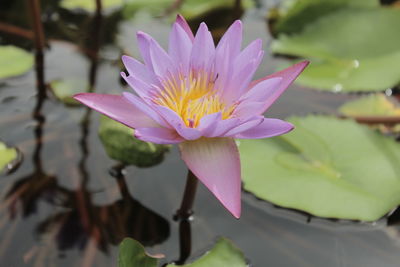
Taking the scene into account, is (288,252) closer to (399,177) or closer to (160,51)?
(399,177)

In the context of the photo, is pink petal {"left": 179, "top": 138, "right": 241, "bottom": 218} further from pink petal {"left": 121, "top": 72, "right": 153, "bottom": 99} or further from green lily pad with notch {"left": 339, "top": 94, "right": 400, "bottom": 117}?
green lily pad with notch {"left": 339, "top": 94, "right": 400, "bottom": 117}

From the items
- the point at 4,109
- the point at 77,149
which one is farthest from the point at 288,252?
the point at 4,109

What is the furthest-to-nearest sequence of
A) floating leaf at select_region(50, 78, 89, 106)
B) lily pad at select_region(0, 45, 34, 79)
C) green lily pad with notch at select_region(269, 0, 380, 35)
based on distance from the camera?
1. green lily pad with notch at select_region(269, 0, 380, 35)
2. lily pad at select_region(0, 45, 34, 79)
3. floating leaf at select_region(50, 78, 89, 106)

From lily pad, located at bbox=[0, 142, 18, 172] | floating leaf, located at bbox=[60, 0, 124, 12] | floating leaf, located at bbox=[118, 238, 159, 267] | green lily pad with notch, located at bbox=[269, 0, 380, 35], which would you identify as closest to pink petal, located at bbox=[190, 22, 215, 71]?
floating leaf, located at bbox=[118, 238, 159, 267]

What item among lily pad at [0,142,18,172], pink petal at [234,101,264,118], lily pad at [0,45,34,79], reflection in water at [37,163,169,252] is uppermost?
pink petal at [234,101,264,118]

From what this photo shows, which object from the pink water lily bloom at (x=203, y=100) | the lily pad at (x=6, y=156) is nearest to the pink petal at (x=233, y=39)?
the pink water lily bloom at (x=203, y=100)

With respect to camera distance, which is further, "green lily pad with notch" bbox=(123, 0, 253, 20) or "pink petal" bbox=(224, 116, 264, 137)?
"green lily pad with notch" bbox=(123, 0, 253, 20)

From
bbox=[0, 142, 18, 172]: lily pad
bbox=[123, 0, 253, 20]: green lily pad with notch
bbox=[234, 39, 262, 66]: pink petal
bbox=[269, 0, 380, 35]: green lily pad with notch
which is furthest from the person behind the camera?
bbox=[123, 0, 253, 20]: green lily pad with notch
